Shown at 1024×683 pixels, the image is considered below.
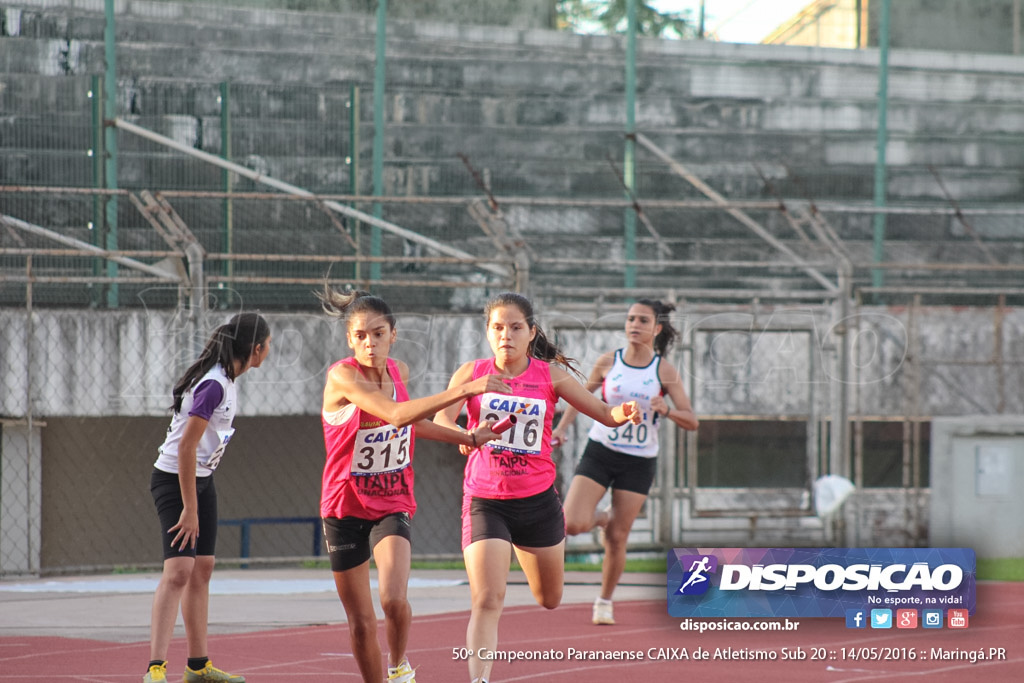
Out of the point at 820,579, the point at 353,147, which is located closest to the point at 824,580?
the point at 820,579

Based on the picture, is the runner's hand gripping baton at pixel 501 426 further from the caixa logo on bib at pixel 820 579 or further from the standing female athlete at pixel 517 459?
the caixa logo on bib at pixel 820 579

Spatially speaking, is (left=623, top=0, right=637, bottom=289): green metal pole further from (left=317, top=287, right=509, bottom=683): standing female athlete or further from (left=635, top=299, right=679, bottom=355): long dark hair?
(left=317, top=287, right=509, bottom=683): standing female athlete

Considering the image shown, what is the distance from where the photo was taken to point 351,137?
14.4 meters

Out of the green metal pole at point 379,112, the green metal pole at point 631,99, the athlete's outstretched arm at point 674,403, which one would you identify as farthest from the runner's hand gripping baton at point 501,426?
the green metal pole at point 631,99

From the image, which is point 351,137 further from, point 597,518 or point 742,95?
point 597,518

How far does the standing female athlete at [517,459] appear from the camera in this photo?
577 cm

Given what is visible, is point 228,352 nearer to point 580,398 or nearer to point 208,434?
point 208,434

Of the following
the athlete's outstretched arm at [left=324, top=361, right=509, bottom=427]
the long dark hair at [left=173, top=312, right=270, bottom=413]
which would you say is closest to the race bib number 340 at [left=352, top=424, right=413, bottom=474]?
the athlete's outstretched arm at [left=324, top=361, right=509, bottom=427]

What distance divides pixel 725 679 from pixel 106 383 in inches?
272

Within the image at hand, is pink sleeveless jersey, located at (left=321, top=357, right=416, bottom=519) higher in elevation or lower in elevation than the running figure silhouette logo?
higher

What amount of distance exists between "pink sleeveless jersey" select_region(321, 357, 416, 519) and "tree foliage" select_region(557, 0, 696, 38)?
12.5m

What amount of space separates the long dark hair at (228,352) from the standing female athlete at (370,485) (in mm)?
626

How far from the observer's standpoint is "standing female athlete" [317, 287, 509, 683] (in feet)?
18.2

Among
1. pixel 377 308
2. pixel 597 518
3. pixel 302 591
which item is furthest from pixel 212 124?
pixel 377 308
